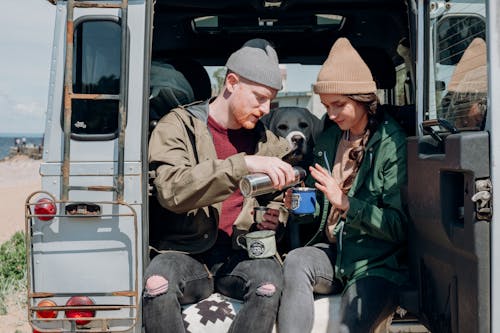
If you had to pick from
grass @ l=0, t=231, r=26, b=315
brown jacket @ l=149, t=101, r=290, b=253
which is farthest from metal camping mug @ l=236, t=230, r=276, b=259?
grass @ l=0, t=231, r=26, b=315

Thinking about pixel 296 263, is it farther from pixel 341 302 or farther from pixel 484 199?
pixel 484 199

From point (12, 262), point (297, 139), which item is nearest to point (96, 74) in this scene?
point (297, 139)

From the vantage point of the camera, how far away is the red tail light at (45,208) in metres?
2.82

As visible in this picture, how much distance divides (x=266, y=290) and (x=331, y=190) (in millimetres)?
539

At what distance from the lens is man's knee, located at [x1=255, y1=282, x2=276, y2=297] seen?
9.70 ft

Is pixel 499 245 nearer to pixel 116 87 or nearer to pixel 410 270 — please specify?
pixel 410 270

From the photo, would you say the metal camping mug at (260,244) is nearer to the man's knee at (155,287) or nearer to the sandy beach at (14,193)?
the man's knee at (155,287)

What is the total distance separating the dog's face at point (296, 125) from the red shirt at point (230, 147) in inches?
19.0

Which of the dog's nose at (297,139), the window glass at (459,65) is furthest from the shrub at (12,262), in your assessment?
the window glass at (459,65)

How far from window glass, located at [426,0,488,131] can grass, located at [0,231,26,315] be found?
502 cm

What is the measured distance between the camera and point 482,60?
2250 millimetres

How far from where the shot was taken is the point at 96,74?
9.66 ft

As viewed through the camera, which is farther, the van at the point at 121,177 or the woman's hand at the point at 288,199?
the woman's hand at the point at 288,199

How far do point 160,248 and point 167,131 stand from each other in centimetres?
58
